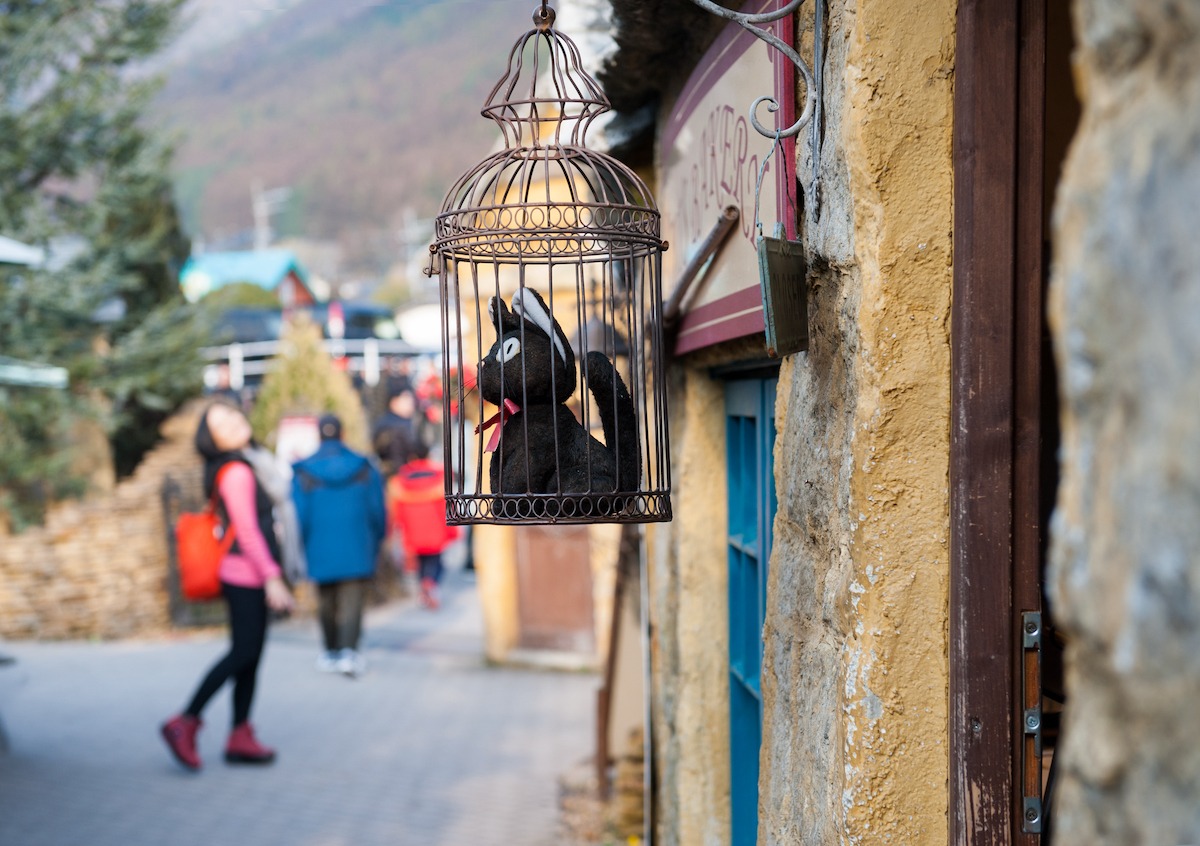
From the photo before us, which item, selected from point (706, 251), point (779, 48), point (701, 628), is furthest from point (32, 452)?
point (779, 48)

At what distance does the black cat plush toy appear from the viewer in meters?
2.36

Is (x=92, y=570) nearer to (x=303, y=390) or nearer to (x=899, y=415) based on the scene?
(x=303, y=390)

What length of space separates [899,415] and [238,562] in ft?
16.5

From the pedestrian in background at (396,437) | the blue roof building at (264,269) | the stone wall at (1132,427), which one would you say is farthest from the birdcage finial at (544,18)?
the blue roof building at (264,269)

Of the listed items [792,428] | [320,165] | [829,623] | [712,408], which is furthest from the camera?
[320,165]

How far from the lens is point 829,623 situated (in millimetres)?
2016

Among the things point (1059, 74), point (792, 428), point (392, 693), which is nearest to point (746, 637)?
point (792, 428)

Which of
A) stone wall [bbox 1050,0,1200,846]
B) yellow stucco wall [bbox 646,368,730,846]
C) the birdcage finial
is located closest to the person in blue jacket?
yellow stucco wall [bbox 646,368,730,846]

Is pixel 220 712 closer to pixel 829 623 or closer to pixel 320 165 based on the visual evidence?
pixel 829 623

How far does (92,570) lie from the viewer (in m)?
10.5

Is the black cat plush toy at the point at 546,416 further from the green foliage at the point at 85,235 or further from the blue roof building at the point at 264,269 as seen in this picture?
the blue roof building at the point at 264,269

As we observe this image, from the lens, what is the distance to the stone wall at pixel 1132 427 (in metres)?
0.82

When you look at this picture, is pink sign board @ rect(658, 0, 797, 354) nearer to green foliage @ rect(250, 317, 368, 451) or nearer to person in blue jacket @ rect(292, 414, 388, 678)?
person in blue jacket @ rect(292, 414, 388, 678)

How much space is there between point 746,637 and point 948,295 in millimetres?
1667
